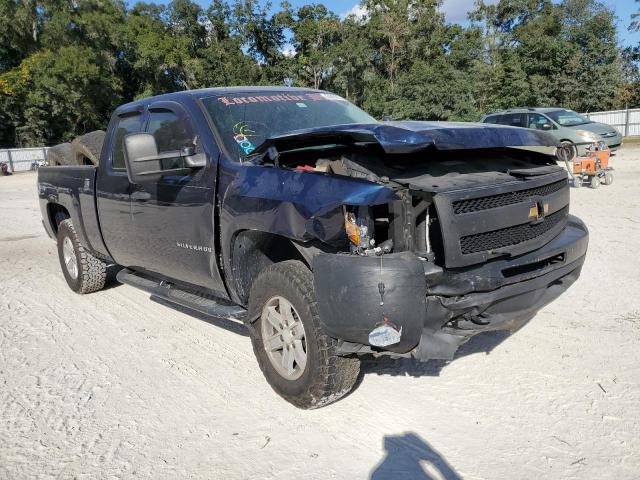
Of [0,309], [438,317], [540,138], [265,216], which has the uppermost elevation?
[540,138]

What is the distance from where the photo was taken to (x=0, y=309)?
229 inches

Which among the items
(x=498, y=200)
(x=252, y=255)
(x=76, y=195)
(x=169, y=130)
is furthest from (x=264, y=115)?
(x=76, y=195)

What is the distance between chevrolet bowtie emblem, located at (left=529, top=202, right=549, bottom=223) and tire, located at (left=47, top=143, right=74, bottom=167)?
5.95 m

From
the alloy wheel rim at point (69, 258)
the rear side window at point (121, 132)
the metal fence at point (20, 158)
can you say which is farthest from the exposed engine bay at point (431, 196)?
the metal fence at point (20, 158)

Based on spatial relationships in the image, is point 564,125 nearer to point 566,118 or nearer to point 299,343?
point 566,118

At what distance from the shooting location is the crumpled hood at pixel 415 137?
296 cm

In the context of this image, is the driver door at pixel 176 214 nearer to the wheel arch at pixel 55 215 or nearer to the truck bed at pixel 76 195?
the truck bed at pixel 76 195

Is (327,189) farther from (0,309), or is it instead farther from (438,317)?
(0,309)

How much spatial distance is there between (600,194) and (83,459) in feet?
34.3

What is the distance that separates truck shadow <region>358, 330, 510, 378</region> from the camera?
3885mm

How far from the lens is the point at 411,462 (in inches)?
113

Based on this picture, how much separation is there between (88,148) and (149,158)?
3285 millimetres

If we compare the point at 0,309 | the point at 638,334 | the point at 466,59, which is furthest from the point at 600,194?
the point at 466,59

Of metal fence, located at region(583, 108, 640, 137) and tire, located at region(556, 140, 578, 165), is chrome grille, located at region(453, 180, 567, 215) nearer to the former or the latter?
tire, located at region(556, 140, 578, 165)
